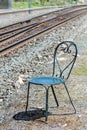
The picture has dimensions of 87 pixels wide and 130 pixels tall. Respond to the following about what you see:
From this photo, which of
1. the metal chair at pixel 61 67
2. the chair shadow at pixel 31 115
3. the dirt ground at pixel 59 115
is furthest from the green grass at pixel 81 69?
the chair shadow at pixel 31 115

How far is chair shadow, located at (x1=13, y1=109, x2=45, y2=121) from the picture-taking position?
274 inches

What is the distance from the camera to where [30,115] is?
280 inches

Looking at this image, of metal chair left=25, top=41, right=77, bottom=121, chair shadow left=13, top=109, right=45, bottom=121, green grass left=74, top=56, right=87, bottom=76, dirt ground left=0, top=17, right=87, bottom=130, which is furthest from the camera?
green grass left=74, top=56, right=87, bottom=76

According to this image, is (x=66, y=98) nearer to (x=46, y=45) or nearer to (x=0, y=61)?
(x=0, y=61)

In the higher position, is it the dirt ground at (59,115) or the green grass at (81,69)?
the dirt ground at (59,115)

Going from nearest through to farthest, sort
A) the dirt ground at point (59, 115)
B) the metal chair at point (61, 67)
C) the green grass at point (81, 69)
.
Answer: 1. the dirt ground at point (59, 115)
2. the metal chair at point (61, 67)
3. the green grass at point (81, 69)

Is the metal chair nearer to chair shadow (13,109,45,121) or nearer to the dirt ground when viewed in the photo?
the dirt ground

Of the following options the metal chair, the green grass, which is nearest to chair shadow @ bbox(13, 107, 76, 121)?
the metal chair

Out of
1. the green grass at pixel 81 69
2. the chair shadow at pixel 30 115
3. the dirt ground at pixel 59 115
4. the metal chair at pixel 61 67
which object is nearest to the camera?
the dirt ground at pixel 59 115

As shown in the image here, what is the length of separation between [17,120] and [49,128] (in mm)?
615

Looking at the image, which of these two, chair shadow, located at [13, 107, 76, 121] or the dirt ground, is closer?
the dirt ground

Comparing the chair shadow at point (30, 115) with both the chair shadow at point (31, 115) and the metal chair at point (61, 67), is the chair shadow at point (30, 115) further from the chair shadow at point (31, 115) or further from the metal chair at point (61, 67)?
the metal chair at point (61, 67)

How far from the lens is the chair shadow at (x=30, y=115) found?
6.95 m

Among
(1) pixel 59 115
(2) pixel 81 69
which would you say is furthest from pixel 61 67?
(1) pixel 59 115
